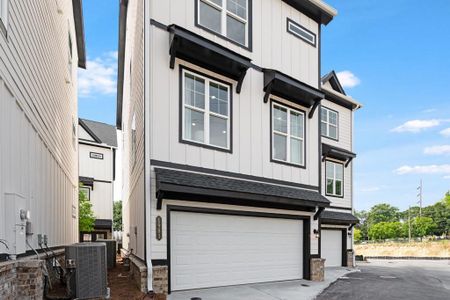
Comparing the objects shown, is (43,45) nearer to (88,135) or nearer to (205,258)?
(205,258)

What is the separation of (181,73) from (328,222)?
11139 mm

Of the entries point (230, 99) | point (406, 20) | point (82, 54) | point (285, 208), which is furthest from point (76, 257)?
point (406, 20)

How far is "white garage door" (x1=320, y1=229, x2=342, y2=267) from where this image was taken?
56.6 feet

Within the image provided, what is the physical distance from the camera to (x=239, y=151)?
34.7 ft

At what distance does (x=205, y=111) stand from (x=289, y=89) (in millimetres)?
3459

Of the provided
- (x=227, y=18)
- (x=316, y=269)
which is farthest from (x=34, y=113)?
(x=316, y=269)

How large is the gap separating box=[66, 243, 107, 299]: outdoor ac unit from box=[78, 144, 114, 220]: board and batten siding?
1821cm

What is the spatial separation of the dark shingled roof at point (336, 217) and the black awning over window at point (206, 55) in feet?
29.5

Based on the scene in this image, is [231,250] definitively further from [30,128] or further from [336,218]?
[336,218]


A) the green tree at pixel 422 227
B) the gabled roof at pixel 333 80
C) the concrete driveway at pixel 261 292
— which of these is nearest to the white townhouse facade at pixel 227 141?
the concrete driveway at pixel 261 292

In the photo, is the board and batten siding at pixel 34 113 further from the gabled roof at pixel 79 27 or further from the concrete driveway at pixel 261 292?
the gabled roof at pixel 79 27

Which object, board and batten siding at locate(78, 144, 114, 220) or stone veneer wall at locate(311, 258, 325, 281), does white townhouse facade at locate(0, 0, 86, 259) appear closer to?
stone veneer wall at locate(311, 258, 325, 281)

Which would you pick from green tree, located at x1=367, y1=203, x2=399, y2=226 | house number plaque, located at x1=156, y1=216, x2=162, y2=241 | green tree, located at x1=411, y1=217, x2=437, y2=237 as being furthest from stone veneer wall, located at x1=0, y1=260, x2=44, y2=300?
green tree, located at x1=367, y1=203, x2=399, y2=226

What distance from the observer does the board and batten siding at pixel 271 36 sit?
9430mm
